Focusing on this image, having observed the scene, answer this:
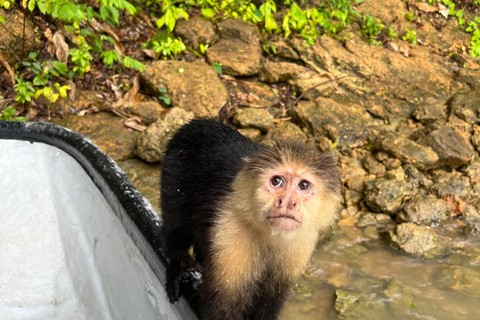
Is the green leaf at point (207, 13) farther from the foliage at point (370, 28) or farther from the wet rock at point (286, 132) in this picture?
the foliage at point (370, 28)

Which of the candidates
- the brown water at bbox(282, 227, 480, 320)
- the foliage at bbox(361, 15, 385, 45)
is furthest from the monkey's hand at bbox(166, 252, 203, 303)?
the foliage at bbox(361, 15, 385, 45)

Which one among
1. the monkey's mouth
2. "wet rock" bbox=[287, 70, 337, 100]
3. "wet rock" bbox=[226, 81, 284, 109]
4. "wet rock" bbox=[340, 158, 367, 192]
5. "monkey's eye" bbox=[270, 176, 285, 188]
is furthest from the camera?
"wet rock" bbox=[287, 70, 337, 100]

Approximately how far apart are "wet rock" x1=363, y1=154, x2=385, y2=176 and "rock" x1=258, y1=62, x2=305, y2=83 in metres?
1.56

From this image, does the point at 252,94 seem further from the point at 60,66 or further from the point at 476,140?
the point at 476,140

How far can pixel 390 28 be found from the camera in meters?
7.58

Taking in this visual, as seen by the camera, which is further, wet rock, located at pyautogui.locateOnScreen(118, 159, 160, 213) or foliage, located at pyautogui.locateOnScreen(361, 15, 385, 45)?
foliage, located at pyautogui.locateOnScreen(361, 15, 385, 45)

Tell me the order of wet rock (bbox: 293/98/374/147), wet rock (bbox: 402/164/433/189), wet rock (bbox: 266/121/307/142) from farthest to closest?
wet rock (bbox: 293/98/374/147)
wet rock (bbox: 402/164/433/189)
wet rock (bbox: 266/121/307/142)

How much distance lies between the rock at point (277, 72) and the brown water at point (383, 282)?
7.66 ft

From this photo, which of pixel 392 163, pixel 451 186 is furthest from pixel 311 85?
pixel 451 186

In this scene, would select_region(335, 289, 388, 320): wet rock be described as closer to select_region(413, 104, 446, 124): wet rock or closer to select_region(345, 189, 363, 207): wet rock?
select_region(345, 189, 363, 207): wet rock

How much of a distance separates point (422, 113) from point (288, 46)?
2.15 m

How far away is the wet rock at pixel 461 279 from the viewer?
173 inches

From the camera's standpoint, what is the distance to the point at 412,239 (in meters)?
4.88

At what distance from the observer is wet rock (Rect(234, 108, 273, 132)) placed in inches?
214
